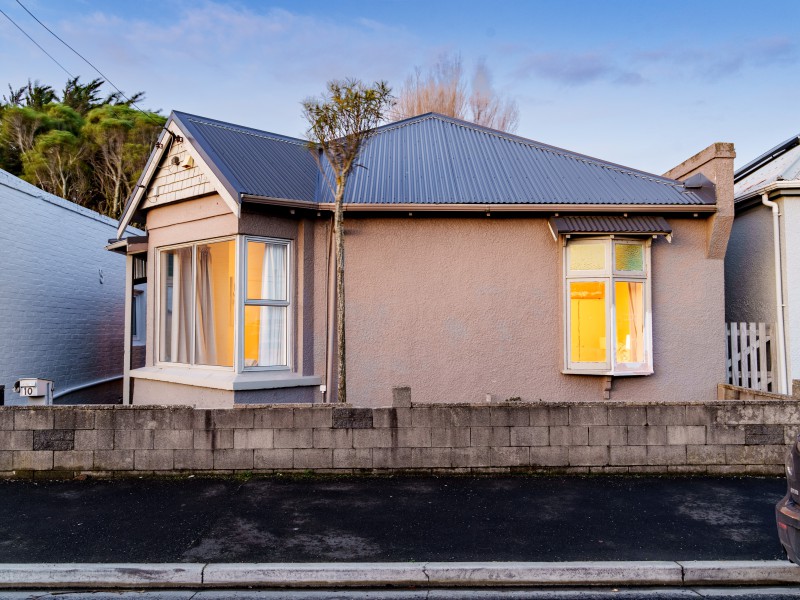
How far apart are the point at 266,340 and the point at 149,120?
28995 millimetres

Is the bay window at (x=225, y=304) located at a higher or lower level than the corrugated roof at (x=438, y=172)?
lower

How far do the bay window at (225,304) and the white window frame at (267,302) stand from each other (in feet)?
0.05

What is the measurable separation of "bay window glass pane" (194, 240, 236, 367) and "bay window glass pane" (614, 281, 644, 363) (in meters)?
6.23

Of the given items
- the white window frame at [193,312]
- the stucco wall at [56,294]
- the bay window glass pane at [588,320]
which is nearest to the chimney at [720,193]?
the bay window glass pane at [588,320]

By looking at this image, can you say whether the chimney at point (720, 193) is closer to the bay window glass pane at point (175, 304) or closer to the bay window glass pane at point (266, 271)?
the bay window glass pane at point (266, 271)

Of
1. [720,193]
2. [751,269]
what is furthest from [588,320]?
[751,269]

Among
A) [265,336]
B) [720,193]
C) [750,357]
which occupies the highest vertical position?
[720,193]

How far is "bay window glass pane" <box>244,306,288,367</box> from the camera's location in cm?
858

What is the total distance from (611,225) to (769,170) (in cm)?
510

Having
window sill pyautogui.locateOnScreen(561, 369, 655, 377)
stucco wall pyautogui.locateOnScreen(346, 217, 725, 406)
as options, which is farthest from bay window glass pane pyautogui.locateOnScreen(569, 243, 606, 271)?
window sill pyautogui.locateOnScreen(561, 369, 655, 377)

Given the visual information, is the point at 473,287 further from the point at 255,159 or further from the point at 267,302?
the point at 255,159

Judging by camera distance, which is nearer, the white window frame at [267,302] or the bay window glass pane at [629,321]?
the white window frame at [267,302]

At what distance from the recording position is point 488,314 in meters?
9.06

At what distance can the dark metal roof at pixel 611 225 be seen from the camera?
877cm
